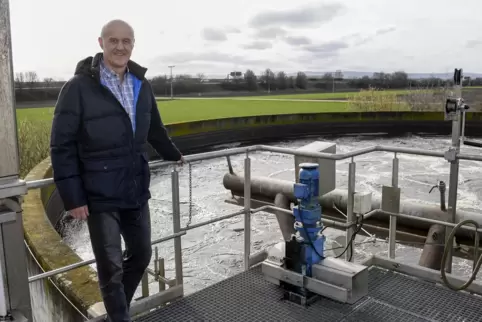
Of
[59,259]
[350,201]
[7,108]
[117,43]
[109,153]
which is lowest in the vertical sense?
[59,259]

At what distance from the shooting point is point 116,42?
2.01 meters

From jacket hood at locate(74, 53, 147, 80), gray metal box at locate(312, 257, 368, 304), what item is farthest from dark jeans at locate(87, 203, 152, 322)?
gray metal box at locate(312, 257, 368, 304)

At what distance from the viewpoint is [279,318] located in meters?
2.56

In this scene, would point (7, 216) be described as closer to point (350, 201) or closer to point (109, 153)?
point (109, 153)

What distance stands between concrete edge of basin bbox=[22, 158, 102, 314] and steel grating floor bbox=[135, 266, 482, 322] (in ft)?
2.68

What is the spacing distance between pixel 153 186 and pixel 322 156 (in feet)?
39.6

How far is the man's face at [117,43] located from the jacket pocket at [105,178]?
45 cm

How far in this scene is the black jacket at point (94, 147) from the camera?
73.9 inches

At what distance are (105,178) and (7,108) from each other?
0.55 meters

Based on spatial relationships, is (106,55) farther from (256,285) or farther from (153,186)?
(153,186)

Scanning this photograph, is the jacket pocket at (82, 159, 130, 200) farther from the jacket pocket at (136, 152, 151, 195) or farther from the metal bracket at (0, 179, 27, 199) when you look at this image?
the metal bracket at (0, 179, 27, 199)

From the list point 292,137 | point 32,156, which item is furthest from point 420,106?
point 32,156

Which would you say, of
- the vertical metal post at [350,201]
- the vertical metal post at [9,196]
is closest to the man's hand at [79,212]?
the vertical metal post at [9,196]

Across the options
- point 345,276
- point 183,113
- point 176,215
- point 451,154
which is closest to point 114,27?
point 176,215
